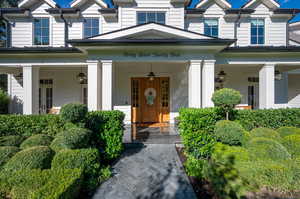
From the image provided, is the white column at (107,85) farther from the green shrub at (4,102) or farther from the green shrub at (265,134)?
the green shrub at (4,102)

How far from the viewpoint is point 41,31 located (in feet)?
29.3

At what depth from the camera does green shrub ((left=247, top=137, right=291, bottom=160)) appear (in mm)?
3828

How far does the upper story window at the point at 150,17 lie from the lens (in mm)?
8414

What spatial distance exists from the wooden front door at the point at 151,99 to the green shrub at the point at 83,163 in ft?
17.9

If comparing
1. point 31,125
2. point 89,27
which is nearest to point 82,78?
point 89,27

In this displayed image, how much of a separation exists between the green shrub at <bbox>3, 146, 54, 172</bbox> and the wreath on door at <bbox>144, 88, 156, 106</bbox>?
19.8 feet

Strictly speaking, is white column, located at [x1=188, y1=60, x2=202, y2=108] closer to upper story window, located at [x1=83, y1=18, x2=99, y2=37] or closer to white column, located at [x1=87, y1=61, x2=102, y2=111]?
white column, located at [x1=87, y1=61, x2=102, y2=111]

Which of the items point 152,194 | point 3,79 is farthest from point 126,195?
point 3,79

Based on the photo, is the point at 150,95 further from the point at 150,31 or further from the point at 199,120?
the point at 199,120

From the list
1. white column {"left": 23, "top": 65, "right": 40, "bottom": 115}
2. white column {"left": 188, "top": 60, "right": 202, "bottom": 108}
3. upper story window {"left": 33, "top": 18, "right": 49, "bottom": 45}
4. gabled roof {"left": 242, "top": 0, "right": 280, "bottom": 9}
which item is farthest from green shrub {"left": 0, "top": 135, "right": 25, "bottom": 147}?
gabled roof {"left": 242, "top": 0, "right": 280, "bottom": 9}

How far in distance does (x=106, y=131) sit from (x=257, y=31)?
1072cm

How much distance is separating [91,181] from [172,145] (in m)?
3.26

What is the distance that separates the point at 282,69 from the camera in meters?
8.50

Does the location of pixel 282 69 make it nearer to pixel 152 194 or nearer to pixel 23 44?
pixel 152 194
